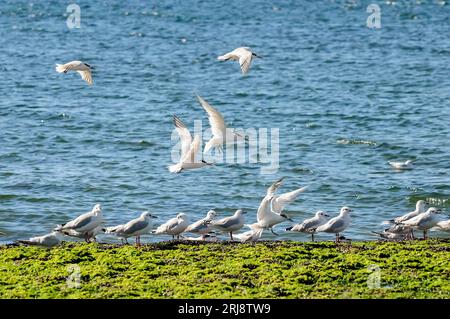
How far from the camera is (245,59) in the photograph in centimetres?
2017

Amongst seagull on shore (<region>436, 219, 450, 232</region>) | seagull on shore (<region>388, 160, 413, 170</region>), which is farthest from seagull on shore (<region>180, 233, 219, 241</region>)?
seagull on shore (<region>388, 160, 413, 170</region>)

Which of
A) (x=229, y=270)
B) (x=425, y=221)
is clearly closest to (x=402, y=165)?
(x=425, y=221)

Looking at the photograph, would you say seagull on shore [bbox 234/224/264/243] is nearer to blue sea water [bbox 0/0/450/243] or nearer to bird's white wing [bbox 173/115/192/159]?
blue sea water [bbox 0/0/450/243]

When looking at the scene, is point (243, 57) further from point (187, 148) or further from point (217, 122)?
point (187, 148)

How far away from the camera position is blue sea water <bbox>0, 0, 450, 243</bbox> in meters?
24.8

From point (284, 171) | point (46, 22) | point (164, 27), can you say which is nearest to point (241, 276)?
point (284, 171)

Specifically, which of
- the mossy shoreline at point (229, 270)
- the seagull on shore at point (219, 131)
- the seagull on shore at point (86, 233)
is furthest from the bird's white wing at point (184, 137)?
the seagull on shore at point (86, 233)

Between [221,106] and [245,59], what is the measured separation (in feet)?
57.2

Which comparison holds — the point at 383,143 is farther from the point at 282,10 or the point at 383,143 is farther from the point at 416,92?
the point at 282,10

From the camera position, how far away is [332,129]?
109 ft

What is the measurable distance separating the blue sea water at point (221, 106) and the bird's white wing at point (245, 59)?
3.65 meters

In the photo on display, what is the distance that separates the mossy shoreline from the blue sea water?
3210 millimetres

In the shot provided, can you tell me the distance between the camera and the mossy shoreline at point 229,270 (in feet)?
49.5

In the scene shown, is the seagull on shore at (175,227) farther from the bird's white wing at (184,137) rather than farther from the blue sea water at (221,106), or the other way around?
the blue sea water at (221,106)
